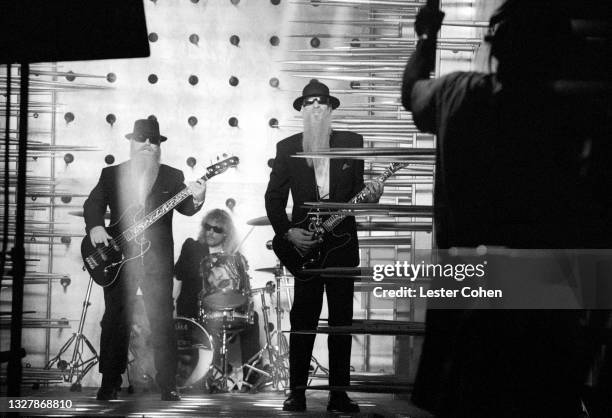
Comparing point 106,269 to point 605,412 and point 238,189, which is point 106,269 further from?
point 605,412

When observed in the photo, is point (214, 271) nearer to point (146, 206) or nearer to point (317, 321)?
point (146, 206)

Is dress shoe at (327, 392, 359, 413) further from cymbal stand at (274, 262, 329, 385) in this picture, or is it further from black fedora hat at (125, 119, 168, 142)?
black fedora hat at (125, 119, 168, 142)

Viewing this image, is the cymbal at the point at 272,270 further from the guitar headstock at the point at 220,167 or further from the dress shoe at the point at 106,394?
the dress shoe at the point at 106,394

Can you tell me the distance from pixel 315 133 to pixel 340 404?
1.44 metres

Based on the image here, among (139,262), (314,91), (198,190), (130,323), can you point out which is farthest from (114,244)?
(314,91)

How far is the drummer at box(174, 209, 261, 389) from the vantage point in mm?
4848

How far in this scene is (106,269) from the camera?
4625 millimetres

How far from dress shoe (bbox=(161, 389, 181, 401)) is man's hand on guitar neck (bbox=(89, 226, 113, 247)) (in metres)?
0.90

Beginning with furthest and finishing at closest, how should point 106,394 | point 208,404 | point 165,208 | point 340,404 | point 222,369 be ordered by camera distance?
point 222,369
point 165,208
point 106,394
point 208,404
point 340,404

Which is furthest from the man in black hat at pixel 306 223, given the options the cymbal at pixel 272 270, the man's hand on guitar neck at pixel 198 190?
the man's hand on guitar neck at pixel 198 190

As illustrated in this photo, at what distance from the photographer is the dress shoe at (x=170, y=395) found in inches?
178

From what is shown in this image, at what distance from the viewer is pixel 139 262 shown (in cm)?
462

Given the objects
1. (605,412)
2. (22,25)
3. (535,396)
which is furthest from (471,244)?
(22,25)

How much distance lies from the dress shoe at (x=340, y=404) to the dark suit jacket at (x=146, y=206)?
→ 138cm
